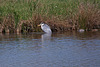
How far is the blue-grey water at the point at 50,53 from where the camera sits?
7.42m

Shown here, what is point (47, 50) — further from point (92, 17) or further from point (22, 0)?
point (22, 0)

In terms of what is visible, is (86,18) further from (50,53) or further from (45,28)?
(50,53)

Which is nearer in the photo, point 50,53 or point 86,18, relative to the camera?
point 50,53

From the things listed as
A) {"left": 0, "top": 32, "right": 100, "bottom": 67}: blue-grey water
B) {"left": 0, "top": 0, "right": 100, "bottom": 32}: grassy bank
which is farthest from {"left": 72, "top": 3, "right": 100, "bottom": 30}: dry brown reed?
{"left": 0, "top": 32, "right": 100, "bottom": 67}: blue-grey water

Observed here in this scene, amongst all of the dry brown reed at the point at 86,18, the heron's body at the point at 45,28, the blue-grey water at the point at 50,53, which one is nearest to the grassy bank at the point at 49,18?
the dry brown reed at the point at 86,18

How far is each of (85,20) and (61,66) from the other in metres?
8.11

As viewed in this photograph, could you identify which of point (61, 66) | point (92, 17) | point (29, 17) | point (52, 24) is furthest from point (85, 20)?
point (61, 66)

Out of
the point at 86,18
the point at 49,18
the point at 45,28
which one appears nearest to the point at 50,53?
the point at 45,28

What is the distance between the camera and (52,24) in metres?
14.6

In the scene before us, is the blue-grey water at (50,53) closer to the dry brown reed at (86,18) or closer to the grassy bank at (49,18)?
the grassy bank at (49,18)

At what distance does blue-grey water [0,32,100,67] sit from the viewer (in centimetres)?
742

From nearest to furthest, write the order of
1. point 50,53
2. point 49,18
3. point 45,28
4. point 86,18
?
point 50,53, point 45,28, point 49,18, point 86,18

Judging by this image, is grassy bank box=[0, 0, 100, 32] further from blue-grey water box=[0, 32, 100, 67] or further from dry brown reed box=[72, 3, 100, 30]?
blue-grey water box=[0, 32, 100, 67]

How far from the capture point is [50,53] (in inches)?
341
